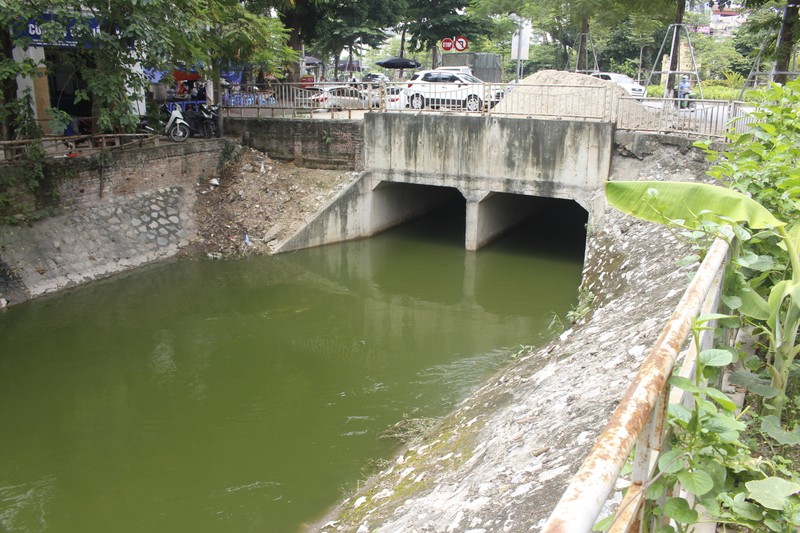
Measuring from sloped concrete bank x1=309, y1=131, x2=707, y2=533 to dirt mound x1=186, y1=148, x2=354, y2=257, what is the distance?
28.3ft

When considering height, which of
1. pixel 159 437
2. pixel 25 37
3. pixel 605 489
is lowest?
pixel 159 437

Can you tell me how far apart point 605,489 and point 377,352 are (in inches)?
387

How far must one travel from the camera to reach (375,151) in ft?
58.4

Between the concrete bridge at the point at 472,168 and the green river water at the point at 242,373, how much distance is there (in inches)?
41.3

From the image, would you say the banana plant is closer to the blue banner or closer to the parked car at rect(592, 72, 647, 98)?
the blue banner

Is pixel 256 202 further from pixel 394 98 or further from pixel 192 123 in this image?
pixel 394 98

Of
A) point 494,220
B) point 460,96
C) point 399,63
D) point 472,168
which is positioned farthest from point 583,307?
point 399,63

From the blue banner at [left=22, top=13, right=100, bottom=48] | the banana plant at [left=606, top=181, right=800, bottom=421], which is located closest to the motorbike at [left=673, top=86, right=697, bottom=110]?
the banana plant at [left=606, top=181, right=800, bottom=421]

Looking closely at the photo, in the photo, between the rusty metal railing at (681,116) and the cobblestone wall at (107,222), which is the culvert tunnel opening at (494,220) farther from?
the cobblestone wall at (107,222)

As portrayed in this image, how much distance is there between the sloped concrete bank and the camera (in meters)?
4.99

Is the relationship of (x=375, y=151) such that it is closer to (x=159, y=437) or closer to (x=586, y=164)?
(x=586, y=164)

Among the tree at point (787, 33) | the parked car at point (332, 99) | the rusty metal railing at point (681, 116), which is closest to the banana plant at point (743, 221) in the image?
the rusty metal railing at point (681, 116)

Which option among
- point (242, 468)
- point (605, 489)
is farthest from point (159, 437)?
point (605, 489)

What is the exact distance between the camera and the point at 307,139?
1850cm
